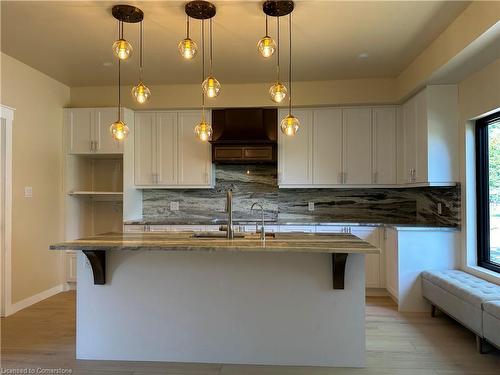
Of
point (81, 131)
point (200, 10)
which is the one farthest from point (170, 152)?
point (200, 10)

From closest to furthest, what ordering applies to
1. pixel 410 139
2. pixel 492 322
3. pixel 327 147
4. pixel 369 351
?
pixel 492 322 → pixel 369 351 → pixel 410 139 → pixel 327 147

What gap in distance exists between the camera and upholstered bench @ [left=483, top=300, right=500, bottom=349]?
2.50m

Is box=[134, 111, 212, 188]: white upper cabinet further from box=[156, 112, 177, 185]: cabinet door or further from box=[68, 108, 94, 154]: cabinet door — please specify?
box=[68, 108, 94, 154]: cabinet door

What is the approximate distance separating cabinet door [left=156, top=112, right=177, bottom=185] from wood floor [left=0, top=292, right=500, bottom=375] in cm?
196

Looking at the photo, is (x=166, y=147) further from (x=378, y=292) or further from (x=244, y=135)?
(x=378, y=292)

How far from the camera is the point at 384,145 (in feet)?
15.0

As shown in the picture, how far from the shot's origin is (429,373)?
2477 mm

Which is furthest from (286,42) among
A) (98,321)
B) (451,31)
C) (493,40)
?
(98,321)

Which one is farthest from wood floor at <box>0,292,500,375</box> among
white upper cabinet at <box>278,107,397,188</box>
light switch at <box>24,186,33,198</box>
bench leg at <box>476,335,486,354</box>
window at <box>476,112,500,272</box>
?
white upper cabinet at <box>278,107,397,188</box>

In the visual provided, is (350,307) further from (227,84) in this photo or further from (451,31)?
(227,84)

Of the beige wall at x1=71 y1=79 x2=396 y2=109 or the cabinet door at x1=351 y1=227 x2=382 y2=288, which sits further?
the beige wall at x1=71 y1=79 x2=396 y2=109

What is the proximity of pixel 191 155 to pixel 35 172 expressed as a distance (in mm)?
1813

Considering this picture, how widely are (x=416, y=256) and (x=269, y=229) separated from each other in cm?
164

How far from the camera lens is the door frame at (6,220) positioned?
11.9 feet
